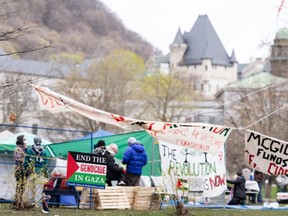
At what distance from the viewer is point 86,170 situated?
62.0 ft

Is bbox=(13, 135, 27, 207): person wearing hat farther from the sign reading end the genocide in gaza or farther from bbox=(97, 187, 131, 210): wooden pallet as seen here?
bbox=(97, 187, 131, 210): wooden pallet

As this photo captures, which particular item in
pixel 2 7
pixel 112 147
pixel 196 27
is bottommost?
pixel 112 147

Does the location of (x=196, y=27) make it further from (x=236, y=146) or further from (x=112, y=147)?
(x=112, y=147)

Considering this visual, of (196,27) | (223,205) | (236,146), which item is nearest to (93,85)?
(236,146)

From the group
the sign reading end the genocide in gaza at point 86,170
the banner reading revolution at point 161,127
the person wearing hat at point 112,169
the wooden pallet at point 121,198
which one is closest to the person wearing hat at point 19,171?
the sign reading end the genocide in gaza at point 86,170

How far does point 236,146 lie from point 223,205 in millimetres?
39489

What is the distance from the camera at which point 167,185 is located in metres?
20.5

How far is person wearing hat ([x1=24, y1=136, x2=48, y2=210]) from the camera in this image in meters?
18.0

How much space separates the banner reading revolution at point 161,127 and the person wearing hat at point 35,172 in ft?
4.49

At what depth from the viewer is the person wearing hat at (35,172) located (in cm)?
1795

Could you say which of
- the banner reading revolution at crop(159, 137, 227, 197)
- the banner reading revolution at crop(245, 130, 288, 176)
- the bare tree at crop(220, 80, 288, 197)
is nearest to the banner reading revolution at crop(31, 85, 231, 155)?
the banner reading revolution at crop(245, 130, 288, 176)

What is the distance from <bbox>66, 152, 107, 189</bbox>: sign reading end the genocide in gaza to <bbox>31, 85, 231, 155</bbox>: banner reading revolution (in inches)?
42.6

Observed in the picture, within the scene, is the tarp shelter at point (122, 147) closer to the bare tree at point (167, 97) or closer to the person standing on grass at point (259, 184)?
the person standing on grass at point (259, 184)

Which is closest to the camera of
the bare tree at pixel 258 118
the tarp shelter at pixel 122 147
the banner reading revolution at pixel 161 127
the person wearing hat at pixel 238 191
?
the banner reading revolution at pixel 161 127
